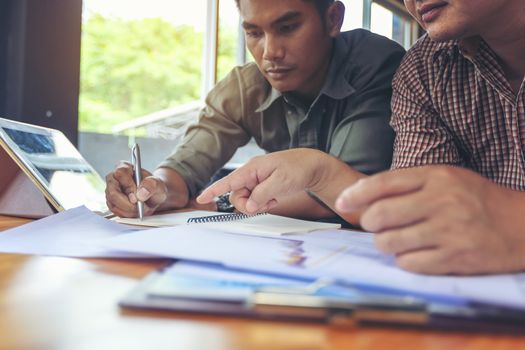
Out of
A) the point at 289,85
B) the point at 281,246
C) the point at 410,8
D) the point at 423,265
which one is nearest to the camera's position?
the point at 423,265

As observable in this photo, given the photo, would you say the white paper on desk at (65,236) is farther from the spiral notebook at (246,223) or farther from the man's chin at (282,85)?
the man's chin at (282,85)

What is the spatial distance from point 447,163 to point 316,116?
1.33 feet

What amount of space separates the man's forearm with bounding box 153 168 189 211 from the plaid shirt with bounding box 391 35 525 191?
420mm

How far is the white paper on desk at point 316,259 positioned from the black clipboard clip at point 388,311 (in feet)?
0.03

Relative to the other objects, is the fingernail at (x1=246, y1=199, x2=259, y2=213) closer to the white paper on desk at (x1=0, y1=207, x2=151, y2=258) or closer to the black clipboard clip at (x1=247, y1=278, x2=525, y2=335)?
the white paper on desk at (x1=0, y1=207, x2=151, y2=258)

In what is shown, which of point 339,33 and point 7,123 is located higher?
point 339,33

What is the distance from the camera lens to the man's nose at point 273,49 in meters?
1.29

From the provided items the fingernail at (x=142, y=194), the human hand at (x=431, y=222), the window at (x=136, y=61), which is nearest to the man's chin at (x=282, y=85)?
the fingernail at (x=142, y=194)

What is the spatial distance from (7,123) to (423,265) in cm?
73

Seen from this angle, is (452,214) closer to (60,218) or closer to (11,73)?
(60,218)

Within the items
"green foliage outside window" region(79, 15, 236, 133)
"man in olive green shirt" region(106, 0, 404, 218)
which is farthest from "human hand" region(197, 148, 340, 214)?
"green foliage outside window" region(79, 15, 236, 133)

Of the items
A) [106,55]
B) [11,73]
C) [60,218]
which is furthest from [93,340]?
[106,55]

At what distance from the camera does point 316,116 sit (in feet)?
4.26

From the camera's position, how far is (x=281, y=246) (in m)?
0.51
